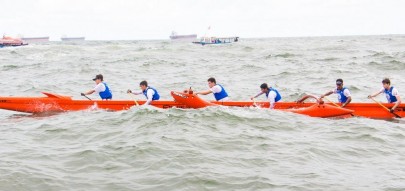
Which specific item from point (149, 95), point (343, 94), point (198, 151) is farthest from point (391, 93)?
point (198, 151)

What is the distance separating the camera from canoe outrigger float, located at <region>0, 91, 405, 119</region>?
14.1 m

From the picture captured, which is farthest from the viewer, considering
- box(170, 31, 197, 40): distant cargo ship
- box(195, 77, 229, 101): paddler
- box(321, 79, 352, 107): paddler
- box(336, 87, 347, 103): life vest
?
box(170, 31, 197, 40): distant cargo ship

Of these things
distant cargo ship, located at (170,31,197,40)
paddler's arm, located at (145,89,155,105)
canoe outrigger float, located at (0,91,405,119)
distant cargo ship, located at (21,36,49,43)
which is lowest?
canoe outrigger float, located at (0,91,405,119)

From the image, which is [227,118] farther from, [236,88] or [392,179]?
[236,88]

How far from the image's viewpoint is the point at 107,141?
10.4 metres

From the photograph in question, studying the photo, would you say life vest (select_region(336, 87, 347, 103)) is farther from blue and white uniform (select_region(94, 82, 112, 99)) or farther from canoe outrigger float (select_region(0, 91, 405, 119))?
blue and white uniform (select_region(94, 82, 112, 99))

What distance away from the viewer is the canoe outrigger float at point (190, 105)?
1405 cm

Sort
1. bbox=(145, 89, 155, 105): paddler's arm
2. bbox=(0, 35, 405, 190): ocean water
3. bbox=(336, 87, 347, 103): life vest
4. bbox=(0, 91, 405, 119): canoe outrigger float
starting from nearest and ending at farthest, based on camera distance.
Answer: bbox=(0, 35, 405, 190): ocean water → bbox=(0, 91, 405, 119): canoe outrigger float → bbox=(336, 87, 347, 103): life vest → bbox=(145, 89, 155, 105): paddler's arm

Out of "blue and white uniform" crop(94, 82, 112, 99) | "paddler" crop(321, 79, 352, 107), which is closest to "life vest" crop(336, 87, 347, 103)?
"paddler" crop(321, 79, 352, 107)

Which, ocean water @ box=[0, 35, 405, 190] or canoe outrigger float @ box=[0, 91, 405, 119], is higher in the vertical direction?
canoe outrigger float @ box=[0, 91, 405, 119]

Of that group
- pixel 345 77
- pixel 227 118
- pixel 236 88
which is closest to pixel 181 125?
pixel 227 118

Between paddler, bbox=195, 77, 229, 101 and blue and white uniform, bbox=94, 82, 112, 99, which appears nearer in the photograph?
paddler, bbox=195, 77, 229, 101

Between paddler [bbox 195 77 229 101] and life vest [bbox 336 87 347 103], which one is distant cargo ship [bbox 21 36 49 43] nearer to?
paddler [bbox 195 77 229 101]

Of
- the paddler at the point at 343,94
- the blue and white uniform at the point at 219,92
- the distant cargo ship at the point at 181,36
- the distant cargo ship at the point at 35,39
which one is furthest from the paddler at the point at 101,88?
the distant cargo ship at the point at 181,36
